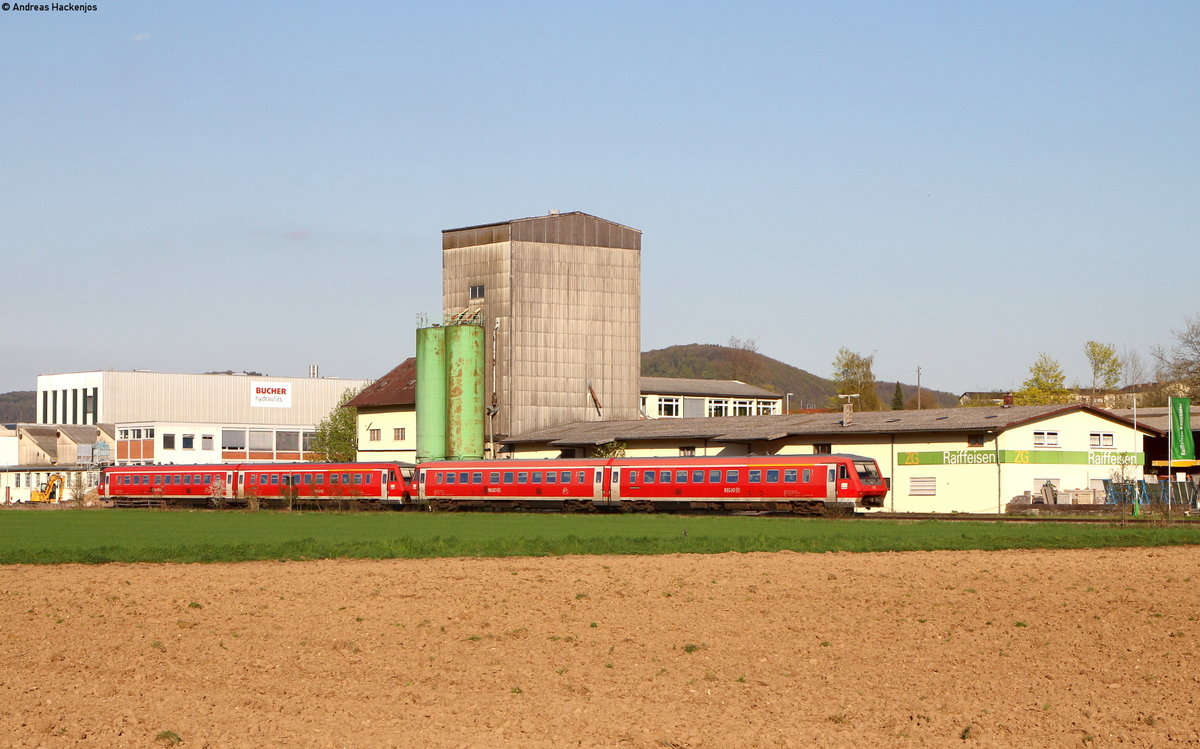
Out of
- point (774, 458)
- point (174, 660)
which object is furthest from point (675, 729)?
point (774, 458)

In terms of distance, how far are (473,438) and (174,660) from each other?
67.4m

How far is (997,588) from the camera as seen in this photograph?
28.3 meters

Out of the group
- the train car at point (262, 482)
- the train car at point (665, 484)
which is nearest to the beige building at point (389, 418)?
the train car at point (262, 482)

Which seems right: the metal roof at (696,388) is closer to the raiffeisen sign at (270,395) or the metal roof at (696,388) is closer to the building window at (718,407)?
the building window at (718,407)

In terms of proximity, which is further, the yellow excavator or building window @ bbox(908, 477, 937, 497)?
the yellow excavator

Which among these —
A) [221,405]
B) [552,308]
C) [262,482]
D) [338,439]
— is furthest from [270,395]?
[262,482]

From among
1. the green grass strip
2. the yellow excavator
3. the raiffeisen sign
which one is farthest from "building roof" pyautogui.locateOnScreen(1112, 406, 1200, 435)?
the raiffeisen sign

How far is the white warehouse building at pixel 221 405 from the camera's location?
140375 millimetres

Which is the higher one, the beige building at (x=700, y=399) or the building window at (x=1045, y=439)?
the beige building at (x=700, y=399)

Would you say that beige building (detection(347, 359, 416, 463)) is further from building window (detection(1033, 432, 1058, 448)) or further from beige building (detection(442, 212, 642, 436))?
building window (detection(1033, 432, 1058, 448))

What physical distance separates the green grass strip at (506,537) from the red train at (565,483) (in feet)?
8.63

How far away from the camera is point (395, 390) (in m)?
97.8

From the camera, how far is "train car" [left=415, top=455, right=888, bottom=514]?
5959cm

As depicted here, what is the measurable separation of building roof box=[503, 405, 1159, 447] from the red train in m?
6.57
